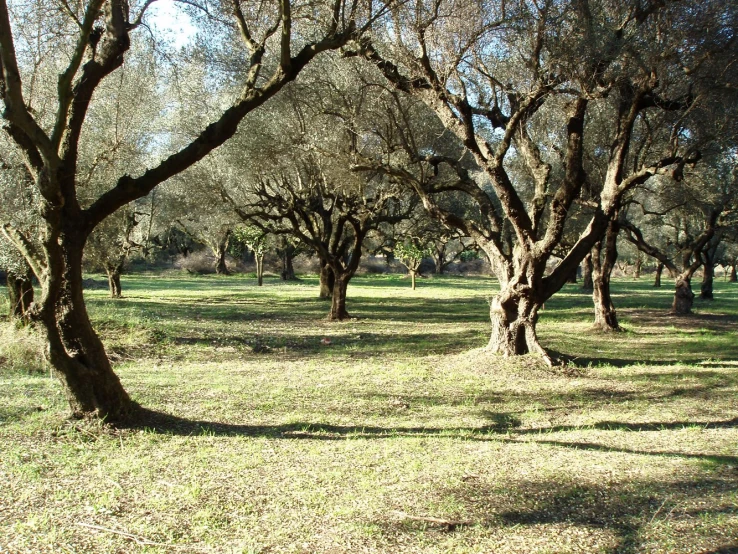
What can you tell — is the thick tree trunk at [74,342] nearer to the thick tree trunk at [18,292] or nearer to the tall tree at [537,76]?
the tall tree at [537,76]

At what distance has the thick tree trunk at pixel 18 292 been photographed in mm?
12641

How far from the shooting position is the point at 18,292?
13219mm

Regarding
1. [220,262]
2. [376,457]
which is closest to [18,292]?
[376,457]

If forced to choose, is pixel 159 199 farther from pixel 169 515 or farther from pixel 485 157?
pixel 169 515

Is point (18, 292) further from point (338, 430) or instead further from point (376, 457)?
point (376, 457)

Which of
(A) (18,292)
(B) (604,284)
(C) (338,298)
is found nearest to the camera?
(A) (18,292)

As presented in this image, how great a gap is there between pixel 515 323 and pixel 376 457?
211 inches

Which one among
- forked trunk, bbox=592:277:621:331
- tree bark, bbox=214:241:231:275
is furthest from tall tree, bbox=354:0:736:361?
tree bark, bbox=214:241:231:275

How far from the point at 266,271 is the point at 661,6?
4702 cm

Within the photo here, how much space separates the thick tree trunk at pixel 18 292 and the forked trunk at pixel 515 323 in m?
9.08

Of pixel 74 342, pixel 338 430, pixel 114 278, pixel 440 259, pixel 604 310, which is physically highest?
pixel 440 259

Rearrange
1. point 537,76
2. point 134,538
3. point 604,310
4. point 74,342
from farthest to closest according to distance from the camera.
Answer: point 604,310, point 537,76, point 74,342, point 134,538

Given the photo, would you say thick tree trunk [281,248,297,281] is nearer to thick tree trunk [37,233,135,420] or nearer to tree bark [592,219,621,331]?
tree bark [592,219,621,331]

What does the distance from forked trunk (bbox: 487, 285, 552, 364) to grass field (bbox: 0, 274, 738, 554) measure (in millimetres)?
344
